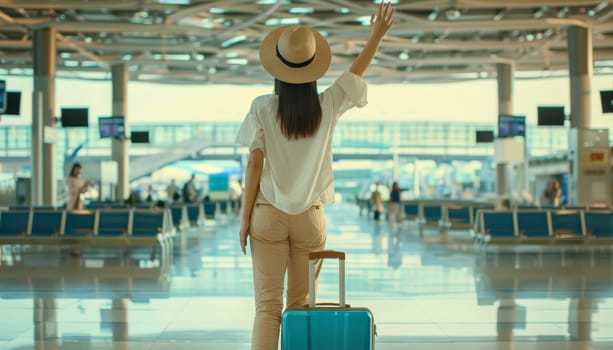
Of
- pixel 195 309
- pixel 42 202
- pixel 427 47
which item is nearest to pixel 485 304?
pixel 195 309

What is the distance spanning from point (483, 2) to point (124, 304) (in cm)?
1926

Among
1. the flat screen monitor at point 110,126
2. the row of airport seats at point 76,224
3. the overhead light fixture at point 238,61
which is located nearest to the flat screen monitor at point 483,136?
the overhead light fixture at point 238,61

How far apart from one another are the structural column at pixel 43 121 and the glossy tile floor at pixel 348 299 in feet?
36.7

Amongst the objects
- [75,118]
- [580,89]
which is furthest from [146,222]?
[580,89]

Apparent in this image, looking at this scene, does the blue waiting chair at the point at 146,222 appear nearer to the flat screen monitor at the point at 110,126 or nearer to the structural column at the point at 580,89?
the structural column at the point at 580,89

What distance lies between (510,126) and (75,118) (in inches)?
614

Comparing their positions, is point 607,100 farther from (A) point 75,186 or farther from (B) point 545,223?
(A) point 75,186

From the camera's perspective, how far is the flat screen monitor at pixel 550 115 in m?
25.4

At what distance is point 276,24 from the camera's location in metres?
29.6

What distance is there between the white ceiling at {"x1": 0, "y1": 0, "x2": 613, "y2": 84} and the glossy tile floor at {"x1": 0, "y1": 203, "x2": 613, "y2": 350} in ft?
45.4

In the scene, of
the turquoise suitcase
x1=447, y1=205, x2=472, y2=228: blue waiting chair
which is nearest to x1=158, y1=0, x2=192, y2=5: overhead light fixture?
x1=447, y1=205, x2=472, y2=228: blue waiting chair

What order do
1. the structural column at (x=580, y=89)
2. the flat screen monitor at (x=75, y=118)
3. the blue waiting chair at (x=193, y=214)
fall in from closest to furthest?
1. the blue waiting chair at (x=193, y=214)
2. the structural column at (x=580, y=89)
3. the flat screen monitor at (x=75, y=118)

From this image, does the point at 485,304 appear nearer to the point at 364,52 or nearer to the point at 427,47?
the point at 364,52

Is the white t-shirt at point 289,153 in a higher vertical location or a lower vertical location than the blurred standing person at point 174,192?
higher
